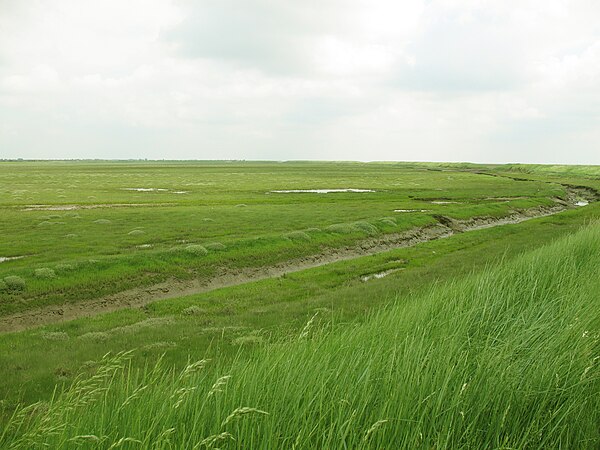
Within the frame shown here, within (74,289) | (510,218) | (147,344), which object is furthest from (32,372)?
(510,218)

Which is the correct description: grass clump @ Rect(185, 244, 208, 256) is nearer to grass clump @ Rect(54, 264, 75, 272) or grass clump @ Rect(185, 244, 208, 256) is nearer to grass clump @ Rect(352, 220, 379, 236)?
grass clump @ Rect(54, 264, 75, 272)

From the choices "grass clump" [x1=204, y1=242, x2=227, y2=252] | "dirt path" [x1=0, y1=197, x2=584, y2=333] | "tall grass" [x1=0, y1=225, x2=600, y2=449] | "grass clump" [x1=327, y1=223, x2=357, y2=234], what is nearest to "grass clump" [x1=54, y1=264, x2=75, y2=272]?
"dirt path" [x1=0, y1=197, x2=584, y2=333]

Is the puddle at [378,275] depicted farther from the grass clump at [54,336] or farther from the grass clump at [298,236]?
the grass clump at [54,336]

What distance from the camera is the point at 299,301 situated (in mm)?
22344

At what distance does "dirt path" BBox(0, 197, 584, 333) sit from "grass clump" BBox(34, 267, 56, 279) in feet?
10.5

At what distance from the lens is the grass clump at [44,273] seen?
25.1 m

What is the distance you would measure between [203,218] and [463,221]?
2966 centimetres

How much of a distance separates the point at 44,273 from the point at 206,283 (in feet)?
29.8

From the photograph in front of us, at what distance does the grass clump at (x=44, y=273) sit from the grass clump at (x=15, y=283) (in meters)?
1.04

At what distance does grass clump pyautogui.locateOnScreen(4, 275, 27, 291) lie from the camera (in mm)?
23562

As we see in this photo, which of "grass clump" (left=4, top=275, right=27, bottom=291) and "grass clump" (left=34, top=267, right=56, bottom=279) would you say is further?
"grass clump" (left=34, top=267, right=56, bottom=279)

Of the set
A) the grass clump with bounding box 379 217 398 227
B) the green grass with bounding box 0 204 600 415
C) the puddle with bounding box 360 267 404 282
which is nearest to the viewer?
the green grass with bounding box 0 204 600 415

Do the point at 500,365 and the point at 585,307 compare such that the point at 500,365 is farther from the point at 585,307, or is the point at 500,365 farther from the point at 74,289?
the point at 74,289

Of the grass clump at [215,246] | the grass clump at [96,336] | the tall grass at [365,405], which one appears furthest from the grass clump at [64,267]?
the tall grass at [365,405]
